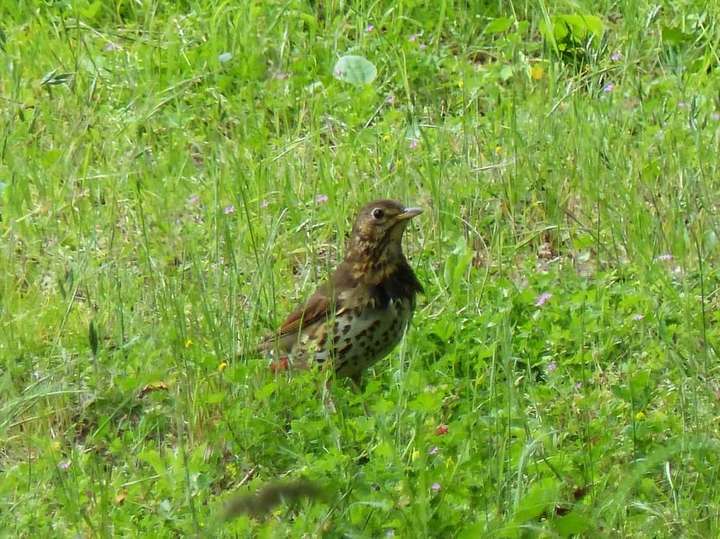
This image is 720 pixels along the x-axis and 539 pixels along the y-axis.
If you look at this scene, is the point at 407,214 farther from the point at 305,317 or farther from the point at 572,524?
the point at 572,524

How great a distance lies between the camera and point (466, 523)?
437cm

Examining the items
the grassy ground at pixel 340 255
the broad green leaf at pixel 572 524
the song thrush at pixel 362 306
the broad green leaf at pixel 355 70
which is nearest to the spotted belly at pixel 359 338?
the song thrush at pixel 362 306

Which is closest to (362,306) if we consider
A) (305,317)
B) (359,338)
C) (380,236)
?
(359,338)

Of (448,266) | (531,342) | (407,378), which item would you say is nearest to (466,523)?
(407,378)

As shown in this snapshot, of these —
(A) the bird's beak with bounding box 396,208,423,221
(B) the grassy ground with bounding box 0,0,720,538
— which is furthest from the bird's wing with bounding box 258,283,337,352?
(A) the bird's beak with bounding box 396,208,423,221

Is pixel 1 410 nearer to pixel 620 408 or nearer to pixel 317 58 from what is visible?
pixel 620 408

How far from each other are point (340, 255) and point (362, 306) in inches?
36.1

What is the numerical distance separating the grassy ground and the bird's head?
0.29 metres

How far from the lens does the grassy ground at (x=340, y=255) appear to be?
468cm

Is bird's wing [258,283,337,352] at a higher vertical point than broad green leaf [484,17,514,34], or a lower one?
higher

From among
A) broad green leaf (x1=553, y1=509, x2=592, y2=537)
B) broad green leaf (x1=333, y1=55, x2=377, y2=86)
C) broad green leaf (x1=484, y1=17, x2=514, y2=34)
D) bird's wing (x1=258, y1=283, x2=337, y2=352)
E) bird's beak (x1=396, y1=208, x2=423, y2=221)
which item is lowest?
broad green leaf (x1=333, y1=55, x2=377, y2=86)

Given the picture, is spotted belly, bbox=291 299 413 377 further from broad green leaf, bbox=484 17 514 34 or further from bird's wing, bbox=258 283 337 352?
broad green leaf, bbox=484 17 514 34

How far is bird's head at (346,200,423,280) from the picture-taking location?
5.98m

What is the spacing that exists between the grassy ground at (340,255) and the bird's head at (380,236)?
290 millimetres
